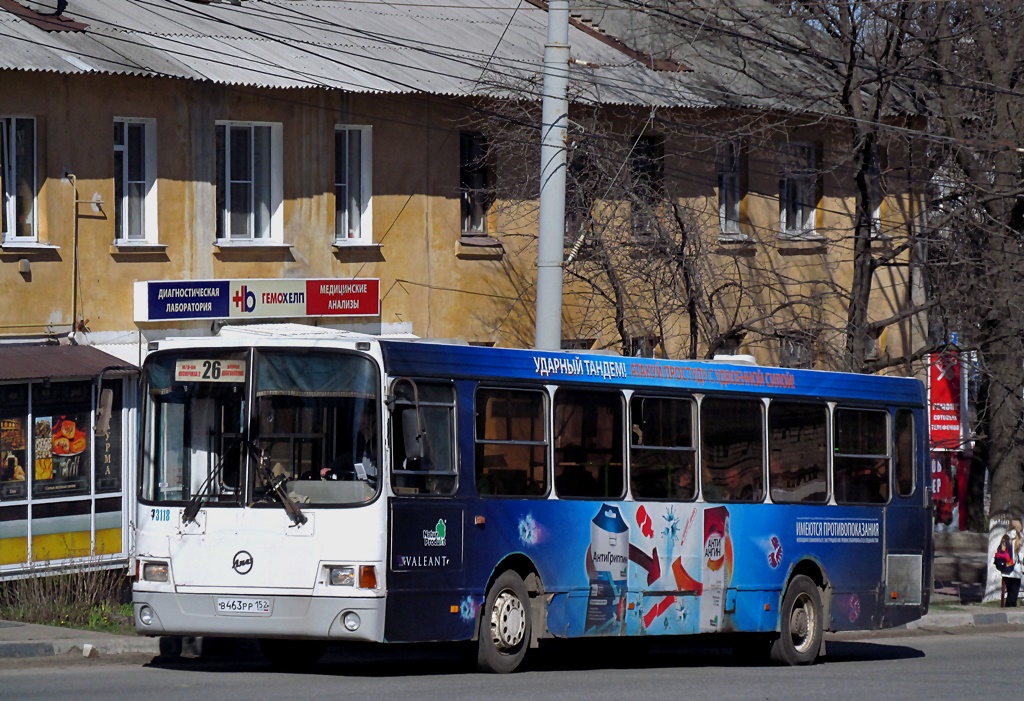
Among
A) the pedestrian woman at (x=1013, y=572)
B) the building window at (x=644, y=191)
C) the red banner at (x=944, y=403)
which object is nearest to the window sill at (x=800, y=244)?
the red banner at (x=944, y=403)

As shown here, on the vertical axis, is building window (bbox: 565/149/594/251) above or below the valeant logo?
above

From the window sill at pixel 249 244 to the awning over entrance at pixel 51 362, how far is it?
2660mm

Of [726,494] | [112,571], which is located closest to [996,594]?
[726,494]

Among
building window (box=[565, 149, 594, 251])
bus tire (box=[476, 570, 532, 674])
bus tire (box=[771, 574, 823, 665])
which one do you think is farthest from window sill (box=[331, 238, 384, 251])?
bus tire (box=[476, 570, 532, 674])

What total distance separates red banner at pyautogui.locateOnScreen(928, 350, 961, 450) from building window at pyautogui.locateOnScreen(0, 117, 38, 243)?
15505mm

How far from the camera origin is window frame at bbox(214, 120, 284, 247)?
72.4 ft

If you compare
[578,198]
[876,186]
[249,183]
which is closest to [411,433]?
[249,183]

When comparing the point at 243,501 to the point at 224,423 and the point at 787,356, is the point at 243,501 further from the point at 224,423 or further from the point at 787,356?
the point at 787,356

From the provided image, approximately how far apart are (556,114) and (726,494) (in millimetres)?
4538

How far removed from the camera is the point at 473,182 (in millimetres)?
25234

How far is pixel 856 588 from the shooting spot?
16469 millimetres

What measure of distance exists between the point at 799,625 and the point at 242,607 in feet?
20.8

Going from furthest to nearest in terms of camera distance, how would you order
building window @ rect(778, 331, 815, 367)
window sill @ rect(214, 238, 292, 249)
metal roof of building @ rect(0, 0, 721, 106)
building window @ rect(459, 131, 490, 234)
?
building window @ rect(778, 331, 815, 367) < building window @ rect(459, 131, 490, 234) < window sill @ rect(214, 238, 292, 249) < metal roof of building @ rect(0, 0, 721, 106)

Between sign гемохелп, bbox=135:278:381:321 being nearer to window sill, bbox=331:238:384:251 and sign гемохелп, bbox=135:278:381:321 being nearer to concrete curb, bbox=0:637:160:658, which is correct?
window sill, bbox=331:238:384:251
